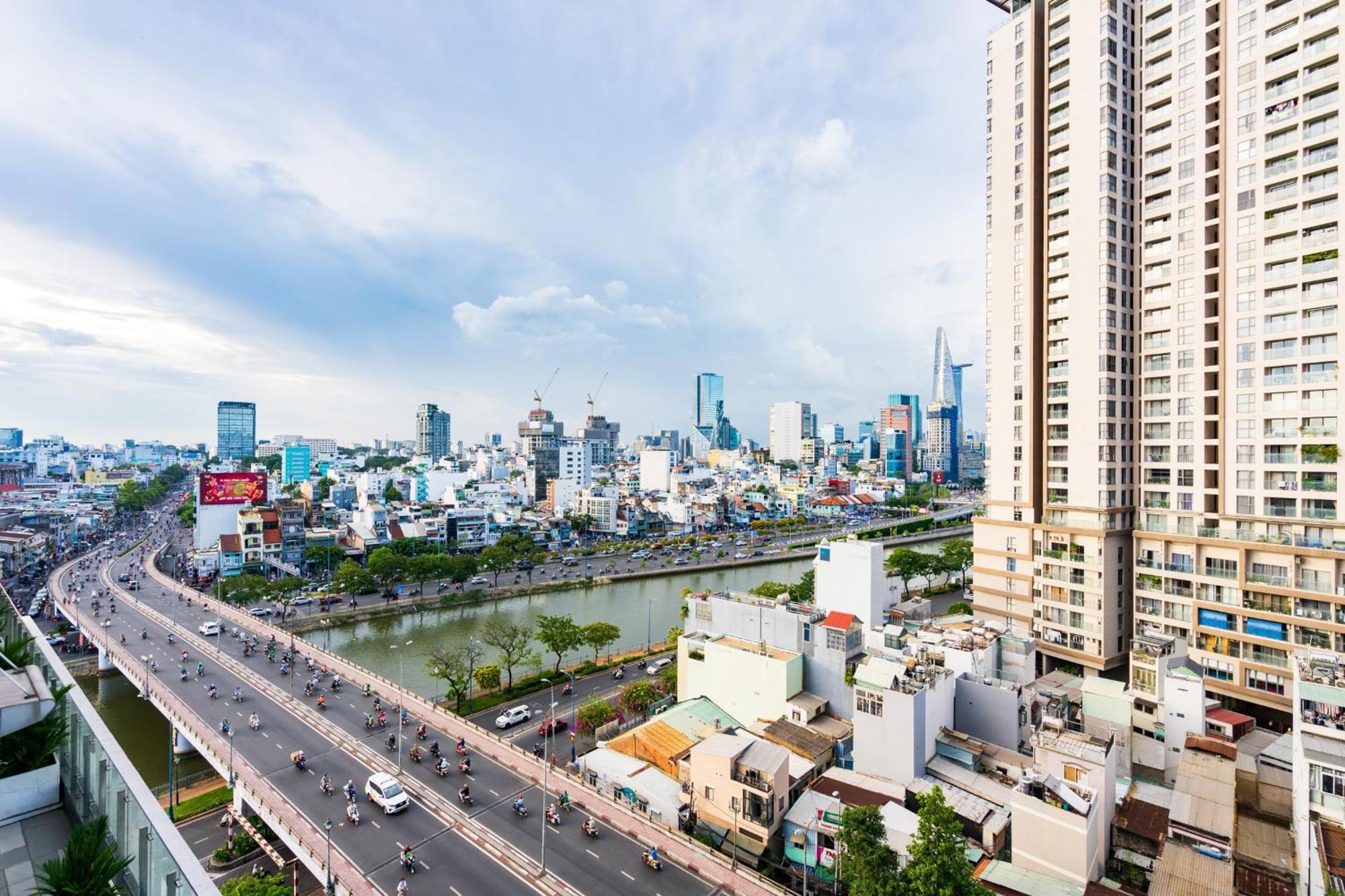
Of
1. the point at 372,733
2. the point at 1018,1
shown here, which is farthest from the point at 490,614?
the point at 1018,1

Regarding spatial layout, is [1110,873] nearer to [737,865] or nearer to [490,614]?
[737,865]

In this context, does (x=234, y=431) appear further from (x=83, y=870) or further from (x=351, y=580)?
(x=83, y=870)

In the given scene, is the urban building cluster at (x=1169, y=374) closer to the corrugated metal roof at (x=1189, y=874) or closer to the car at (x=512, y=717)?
the corrugated metal roof at (x=1189, y=874)

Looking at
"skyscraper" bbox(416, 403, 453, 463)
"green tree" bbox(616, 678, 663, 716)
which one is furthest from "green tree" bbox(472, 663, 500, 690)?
"skyscraper" bbox(416, 403, 453, 463)

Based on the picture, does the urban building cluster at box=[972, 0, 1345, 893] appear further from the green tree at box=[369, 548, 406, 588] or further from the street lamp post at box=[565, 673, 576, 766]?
the green tree at box=[369, 548, 406, 588]

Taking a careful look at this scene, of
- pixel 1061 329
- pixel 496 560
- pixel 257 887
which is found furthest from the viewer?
pixel 496 560

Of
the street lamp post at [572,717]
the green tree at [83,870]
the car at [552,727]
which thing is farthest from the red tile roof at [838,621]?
the green tree at [83,870]

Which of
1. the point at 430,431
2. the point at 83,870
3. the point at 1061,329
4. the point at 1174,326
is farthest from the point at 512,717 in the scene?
the point at 430,431
